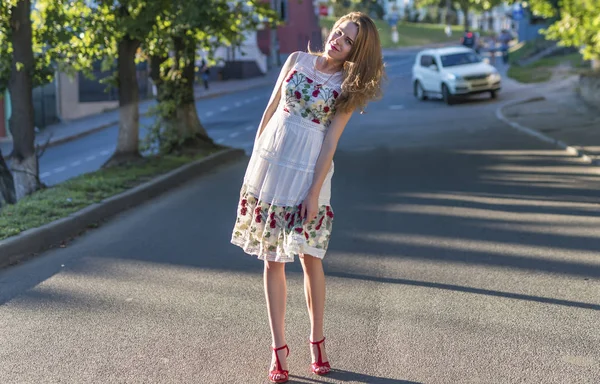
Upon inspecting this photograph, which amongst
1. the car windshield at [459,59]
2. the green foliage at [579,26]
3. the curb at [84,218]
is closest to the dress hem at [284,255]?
the curb at [84,218]

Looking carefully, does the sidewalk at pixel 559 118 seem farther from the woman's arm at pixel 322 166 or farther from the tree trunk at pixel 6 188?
the woman's arm at pixel 322 166

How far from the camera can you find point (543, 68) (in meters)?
40.8

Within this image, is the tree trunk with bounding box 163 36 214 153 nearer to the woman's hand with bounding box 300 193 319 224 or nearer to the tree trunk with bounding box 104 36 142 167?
the tree trunk with bounding box 104 36 142 167

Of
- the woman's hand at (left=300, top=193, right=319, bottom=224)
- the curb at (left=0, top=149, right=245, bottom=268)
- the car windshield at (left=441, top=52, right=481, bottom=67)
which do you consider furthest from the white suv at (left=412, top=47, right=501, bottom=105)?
the woman's hand at (left=300, top=193, right=319, bottom=224)

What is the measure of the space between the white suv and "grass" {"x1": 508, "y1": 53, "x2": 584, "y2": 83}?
5.86m

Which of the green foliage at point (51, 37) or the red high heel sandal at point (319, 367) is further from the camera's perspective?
the green foliage at point (51, 37)

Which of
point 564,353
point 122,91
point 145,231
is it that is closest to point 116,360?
point 564,353

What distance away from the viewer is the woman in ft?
14.5

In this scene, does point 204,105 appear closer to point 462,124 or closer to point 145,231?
point 462,124

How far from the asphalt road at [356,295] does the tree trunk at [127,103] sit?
10.2ft

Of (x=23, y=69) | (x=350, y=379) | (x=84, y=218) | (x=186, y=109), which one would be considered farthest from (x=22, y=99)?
(x=350, y=379)

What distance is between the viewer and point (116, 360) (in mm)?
4914

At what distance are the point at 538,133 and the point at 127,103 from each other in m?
8.69

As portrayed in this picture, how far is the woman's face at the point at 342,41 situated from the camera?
4.43m
